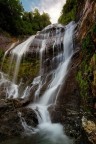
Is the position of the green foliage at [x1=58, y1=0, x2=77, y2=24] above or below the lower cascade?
above

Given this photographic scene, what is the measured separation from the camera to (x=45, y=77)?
17.4 metres

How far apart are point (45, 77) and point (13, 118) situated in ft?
20.9

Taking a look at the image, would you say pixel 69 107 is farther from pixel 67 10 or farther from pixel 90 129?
pixel 67 10

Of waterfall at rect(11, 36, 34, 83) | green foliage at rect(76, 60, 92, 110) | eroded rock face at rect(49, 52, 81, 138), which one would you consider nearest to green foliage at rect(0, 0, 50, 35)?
waterfall at rect(11, 36, 34, 83)

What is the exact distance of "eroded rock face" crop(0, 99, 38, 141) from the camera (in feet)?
35.6

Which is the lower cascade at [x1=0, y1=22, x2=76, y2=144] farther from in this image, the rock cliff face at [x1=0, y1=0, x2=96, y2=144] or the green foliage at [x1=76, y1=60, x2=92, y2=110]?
the green foliage at [x1=76, y1=60, x2=92, y2=110]

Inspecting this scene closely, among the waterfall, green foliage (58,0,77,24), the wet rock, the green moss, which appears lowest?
the wet rock

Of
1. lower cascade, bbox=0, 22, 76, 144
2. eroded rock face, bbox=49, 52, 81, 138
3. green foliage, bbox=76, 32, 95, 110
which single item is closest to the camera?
eroded rock face, bbox=49, 52, 81, 138

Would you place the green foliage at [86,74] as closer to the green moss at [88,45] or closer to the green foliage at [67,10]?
the green moss at [88,45]

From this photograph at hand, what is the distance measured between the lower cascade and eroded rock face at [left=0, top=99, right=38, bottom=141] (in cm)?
18

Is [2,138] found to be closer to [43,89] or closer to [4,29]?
[43,89]

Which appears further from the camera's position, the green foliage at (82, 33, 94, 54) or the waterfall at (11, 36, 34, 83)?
the waterfall at (11, 36, 34, 83)

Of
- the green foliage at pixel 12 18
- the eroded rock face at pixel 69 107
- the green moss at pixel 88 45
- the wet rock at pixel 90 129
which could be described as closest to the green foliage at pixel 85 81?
the eroded rock face at pixel 69 107

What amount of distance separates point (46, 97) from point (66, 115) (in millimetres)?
2942
